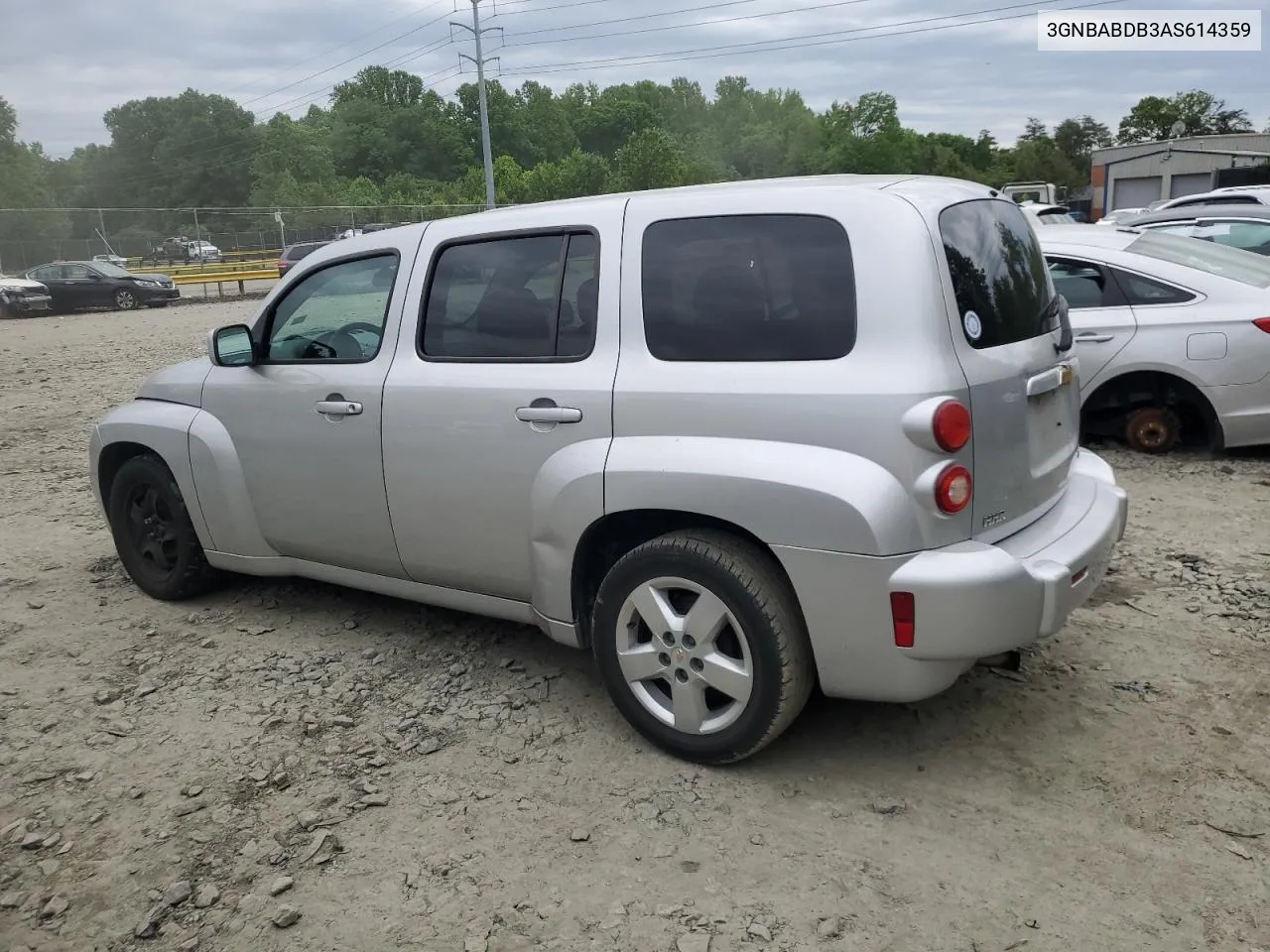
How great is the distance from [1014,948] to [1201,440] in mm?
5745

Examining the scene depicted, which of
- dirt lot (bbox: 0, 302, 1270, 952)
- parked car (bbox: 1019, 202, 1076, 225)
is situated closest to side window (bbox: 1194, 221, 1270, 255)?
parked car (bbox: 1019, 202, 1076, 225)

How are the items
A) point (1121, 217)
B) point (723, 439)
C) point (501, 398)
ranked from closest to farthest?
point (723, 439), point (501, 398), point (1121, 217)

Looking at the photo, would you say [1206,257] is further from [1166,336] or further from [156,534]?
[156,534]

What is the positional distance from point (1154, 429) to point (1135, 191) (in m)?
34.4

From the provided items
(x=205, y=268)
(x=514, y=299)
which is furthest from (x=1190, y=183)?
(x=514, y=299)

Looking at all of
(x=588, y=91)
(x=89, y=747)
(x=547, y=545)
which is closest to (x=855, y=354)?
(x=547, y=545)

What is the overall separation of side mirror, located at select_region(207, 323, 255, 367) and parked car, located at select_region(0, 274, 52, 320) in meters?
Result: 25.1

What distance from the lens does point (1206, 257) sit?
729 centimetres

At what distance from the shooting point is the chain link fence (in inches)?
1553

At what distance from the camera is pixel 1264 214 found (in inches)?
448

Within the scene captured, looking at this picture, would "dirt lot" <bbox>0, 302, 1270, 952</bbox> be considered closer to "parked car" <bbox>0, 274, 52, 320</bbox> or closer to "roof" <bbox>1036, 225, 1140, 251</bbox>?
"roof" <bbox>1036, 225, 1140, 251</bbox>

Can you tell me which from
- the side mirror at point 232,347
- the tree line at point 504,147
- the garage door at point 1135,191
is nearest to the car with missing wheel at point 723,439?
the side mirror at point 232,347

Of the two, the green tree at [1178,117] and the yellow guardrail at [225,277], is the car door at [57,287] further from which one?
the green tree at [1178,117]

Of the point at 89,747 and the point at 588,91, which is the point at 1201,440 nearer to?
the point at 89,747
